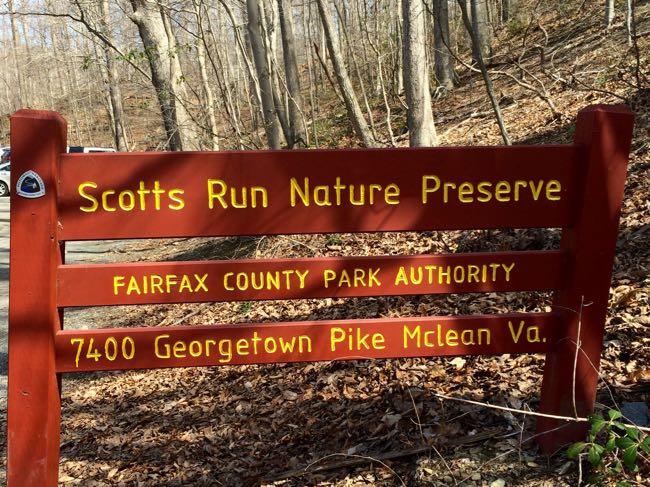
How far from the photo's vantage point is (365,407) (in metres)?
4.29

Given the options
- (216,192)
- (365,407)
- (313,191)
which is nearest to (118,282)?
(216,192)

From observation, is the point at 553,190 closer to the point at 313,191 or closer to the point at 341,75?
the point at 313,191

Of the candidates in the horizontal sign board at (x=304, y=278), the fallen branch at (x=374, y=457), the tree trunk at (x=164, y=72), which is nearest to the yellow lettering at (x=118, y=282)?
the horizontal sign board at (x=304, y=278)

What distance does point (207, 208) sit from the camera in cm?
264

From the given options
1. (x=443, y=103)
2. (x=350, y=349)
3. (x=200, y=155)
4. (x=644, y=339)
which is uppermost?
(x=443, y=103)

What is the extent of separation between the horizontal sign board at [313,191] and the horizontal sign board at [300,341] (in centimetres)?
46

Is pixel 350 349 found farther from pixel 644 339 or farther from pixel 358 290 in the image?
pixel 644 339

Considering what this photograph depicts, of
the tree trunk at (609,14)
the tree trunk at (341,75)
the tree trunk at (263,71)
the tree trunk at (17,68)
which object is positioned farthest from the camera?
the tree trunk at (17,68)

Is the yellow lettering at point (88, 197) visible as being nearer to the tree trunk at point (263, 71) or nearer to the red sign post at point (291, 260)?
the red sign post at point (291, 260)

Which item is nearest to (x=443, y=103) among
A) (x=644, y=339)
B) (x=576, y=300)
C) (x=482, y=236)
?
(x=482, y=236)

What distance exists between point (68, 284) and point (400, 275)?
1518 mm

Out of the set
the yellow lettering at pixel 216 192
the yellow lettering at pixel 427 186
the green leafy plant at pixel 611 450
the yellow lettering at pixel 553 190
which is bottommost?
the green leafy plant at pixel 611 450

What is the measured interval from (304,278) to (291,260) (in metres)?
0.10

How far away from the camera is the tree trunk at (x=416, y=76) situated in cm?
864
